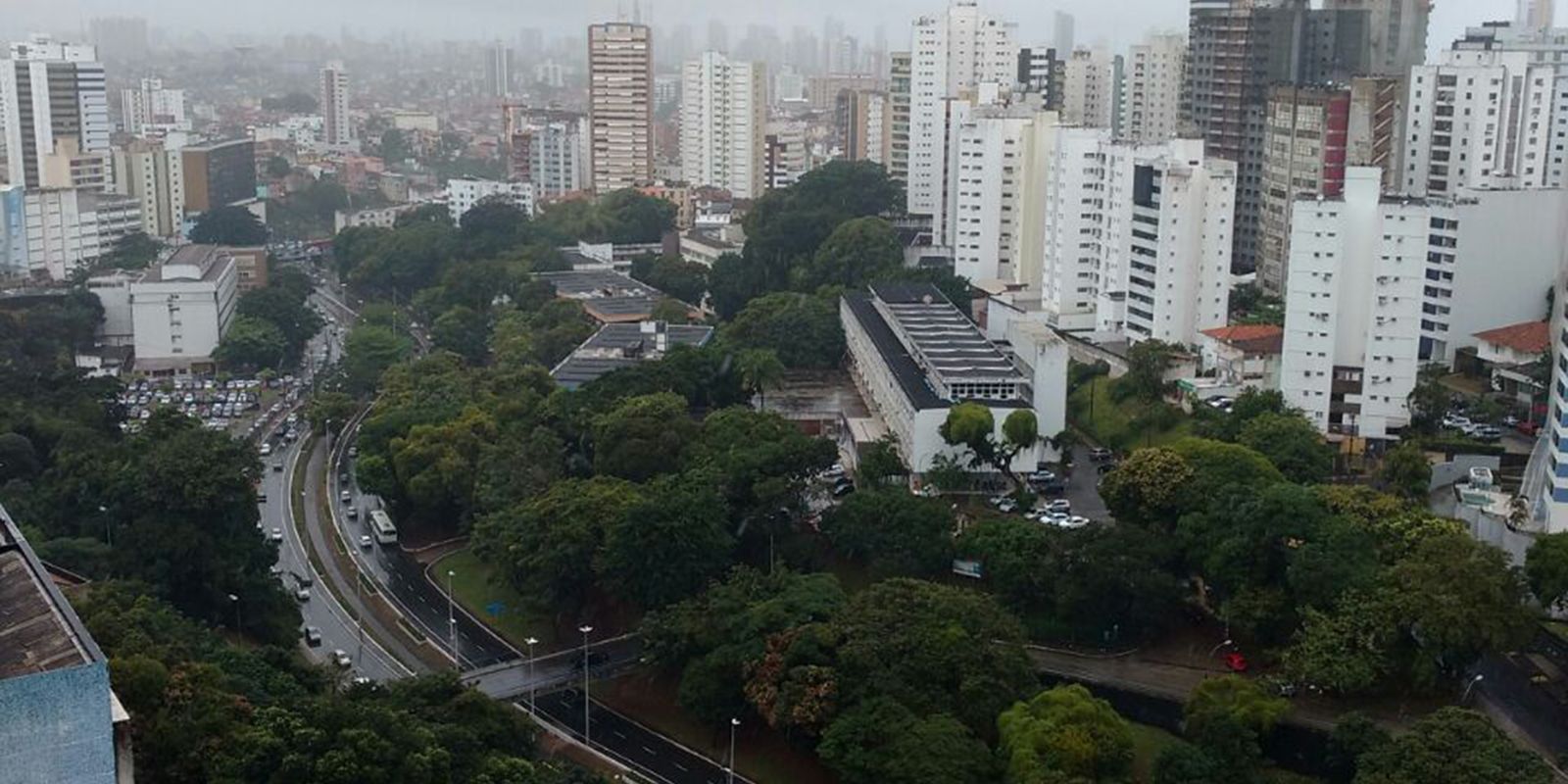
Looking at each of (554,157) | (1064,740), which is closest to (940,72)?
(554,157)

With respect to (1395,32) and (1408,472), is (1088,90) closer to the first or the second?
(1395,32)

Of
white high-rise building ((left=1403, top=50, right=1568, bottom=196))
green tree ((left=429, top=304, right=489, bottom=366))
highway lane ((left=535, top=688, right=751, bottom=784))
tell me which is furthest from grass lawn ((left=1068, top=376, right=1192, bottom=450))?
green tree ((left=429, top=304, right=489, bottom=366))

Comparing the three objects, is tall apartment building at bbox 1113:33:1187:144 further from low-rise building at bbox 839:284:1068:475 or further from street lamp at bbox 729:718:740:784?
street lamp at bbox 729:718:740:784

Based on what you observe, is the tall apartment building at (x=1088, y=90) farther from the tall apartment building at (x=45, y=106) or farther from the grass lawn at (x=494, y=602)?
the grass lawn at (x=494, y=602)

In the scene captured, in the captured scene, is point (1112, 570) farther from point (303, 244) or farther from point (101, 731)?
point (303, 244)

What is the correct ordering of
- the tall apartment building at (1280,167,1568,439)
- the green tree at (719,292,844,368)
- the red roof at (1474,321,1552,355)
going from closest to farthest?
the tall apartment building at (1280,167,1568,439) < the red roof at (1474,321,1552,355) < the green tree at (719,292,844,368)

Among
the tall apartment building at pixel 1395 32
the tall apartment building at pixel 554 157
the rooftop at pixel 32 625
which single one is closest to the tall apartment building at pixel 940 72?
the tall apartment building at pixel 1395 32
